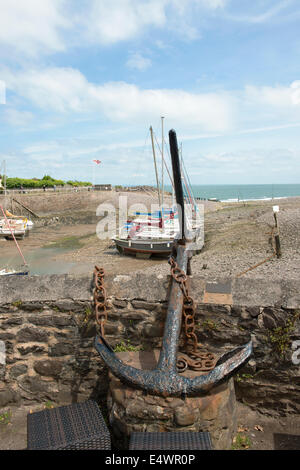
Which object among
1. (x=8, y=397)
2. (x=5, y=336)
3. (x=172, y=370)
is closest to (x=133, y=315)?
(x=172, y=370)

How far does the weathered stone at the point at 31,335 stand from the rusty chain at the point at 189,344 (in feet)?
4.47

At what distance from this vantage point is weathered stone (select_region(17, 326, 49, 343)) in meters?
Result: 3.30

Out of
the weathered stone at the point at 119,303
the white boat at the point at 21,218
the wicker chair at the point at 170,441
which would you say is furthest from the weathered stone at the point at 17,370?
the white boat at the point at 21,218

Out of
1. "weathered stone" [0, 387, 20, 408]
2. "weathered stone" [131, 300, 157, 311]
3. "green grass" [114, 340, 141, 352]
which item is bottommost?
"weathered stone" [0, 387, 20, 408]

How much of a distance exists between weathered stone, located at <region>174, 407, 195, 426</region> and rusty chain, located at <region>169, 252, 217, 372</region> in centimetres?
30

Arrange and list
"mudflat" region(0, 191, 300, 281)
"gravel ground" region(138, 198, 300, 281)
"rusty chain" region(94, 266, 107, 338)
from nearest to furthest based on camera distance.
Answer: "rusty chain" region(94, 266, 107, 338) < "gravel ground" region(138, 198, 300, 281) < "mudflat" region(0, 191, 300, 281)

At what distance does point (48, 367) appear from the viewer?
10.9 ft

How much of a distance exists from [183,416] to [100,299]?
128 cm

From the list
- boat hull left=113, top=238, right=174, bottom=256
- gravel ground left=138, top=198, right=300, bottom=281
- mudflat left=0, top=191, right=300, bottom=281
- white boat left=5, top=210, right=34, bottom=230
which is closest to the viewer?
gravel ground left=138, top=198, right=300, bottom=281

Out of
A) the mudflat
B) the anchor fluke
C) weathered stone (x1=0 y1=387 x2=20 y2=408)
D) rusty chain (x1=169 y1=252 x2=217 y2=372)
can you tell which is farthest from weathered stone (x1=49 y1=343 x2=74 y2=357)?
the mudflat

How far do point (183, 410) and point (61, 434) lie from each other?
87cm

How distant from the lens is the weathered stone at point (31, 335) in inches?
130

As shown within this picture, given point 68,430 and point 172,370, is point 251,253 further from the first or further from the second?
point 68,430

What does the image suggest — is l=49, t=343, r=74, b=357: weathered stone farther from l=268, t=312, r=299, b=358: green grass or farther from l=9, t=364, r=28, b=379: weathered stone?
l=268, t=312, r=299, b=358: green grass
